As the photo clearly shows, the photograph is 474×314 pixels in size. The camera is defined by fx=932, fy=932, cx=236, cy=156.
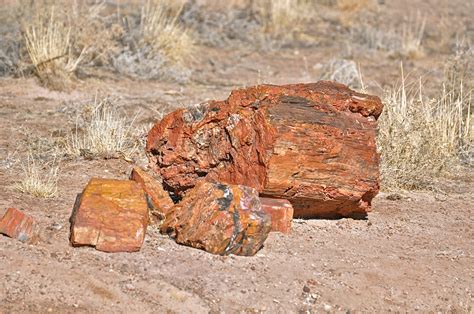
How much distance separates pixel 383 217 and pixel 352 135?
88cm

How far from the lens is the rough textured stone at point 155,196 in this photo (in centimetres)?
593

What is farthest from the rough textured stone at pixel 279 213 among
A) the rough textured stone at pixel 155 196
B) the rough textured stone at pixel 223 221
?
the rough textured stone at pixel 155 196

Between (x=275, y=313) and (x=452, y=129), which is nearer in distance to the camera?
(x=275, y=313)

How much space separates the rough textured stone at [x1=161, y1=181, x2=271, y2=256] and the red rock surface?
0.85m

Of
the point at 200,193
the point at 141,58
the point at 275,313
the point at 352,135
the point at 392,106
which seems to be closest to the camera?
the point at 275,313

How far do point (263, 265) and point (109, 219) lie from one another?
0.94 metres

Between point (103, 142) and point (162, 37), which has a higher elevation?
point (103, 142)

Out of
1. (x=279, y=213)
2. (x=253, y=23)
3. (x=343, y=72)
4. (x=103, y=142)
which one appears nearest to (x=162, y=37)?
(x=343, y=72)

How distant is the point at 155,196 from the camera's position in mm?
6016

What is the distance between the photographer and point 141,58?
11.5 meters

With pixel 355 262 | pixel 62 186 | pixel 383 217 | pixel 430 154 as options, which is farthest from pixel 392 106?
pixel 62 186

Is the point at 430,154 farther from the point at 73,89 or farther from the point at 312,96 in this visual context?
the point at 73,89

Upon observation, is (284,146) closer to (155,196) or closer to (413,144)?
(155,196)

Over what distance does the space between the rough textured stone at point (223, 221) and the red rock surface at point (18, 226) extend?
2.79 ft
